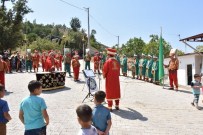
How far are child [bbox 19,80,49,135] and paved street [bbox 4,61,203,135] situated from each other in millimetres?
2768

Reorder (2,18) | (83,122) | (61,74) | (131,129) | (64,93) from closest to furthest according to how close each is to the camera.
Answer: (83,122) → (131,129) → (64,93) → (61,74) → (2,18)

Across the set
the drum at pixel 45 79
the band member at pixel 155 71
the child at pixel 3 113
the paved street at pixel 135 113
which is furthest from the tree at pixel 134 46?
the child at pixel 3 113

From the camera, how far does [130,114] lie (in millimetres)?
10516

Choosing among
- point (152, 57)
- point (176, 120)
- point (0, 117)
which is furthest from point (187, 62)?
point (0, 117)

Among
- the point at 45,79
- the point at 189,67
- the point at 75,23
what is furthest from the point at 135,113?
the point at 75,23

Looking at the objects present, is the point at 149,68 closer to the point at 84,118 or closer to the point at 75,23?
the point at 84,118

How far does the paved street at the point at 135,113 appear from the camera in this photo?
8.77 meters

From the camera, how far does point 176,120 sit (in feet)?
32.8

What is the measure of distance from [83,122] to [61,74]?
12.2m

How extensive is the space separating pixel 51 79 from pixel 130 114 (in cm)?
610

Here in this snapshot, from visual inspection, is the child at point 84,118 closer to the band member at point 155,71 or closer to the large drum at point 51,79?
the large drum at point 51,79

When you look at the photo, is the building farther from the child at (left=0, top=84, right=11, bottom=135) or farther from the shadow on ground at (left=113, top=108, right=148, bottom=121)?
the child at (left=0, top=84, right=11, bottom=135)

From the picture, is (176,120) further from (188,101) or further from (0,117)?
(0,117)

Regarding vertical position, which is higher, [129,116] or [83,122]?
[83,122]
